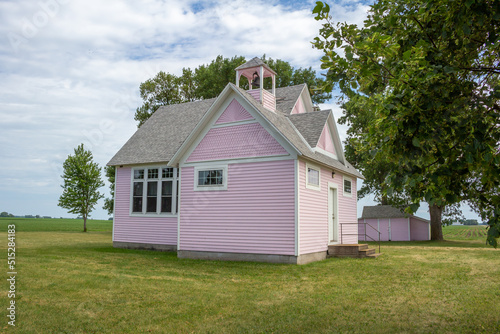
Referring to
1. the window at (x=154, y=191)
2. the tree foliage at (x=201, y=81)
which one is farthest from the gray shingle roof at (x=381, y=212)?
the window at (x=154, y=191)

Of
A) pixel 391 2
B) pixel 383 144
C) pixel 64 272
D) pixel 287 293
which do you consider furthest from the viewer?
pixel 64 272

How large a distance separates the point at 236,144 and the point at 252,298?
7.43 metres

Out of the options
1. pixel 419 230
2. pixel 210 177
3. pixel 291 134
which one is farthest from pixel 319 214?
pixel 419 230

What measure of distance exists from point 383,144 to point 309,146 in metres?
10.0

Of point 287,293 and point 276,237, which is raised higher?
point 276,237

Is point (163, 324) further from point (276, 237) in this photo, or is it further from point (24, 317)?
point (276, 237)

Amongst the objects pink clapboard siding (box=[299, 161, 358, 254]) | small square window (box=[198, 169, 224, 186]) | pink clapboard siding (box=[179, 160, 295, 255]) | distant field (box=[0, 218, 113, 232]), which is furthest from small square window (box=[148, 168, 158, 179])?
distant field (box=[0, 218, 113, 232])

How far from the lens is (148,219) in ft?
59.5

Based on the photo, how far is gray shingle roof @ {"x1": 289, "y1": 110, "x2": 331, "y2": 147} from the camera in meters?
15.4

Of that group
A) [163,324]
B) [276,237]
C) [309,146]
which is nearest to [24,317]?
[163,324]

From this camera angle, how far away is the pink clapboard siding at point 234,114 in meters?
14.3

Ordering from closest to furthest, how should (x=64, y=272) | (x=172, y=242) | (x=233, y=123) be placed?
(x=64, y=272) < (x=233, y=123) < (x=172, y=242)

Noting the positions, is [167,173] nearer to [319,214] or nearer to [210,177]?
[210,177]

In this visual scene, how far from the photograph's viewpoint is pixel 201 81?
33.8 meters
